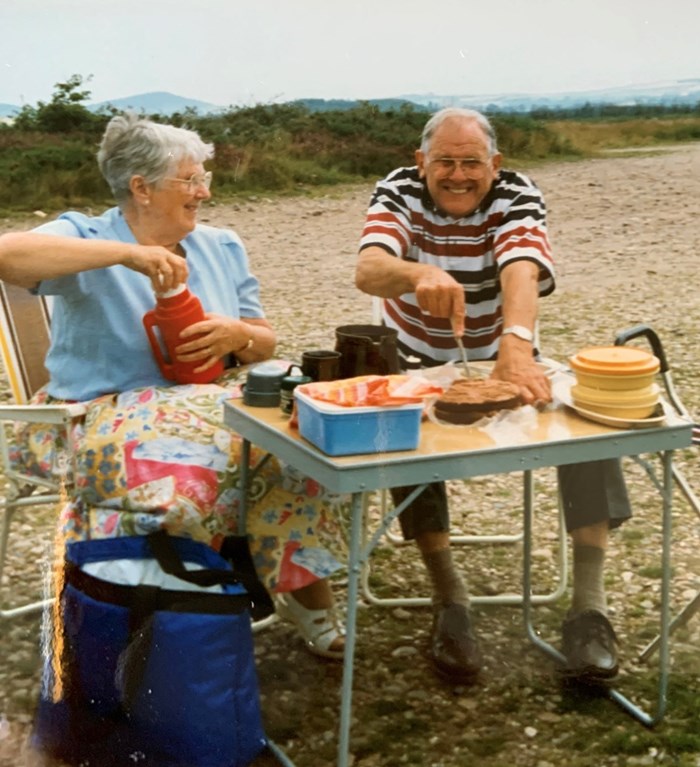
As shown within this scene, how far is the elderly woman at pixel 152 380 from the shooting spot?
232 centimetres

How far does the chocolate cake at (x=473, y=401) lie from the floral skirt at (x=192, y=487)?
42cm

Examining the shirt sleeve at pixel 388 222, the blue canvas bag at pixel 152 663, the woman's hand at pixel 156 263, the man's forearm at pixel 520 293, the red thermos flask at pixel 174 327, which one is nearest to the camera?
the blue canvas bag at pixel 152 663

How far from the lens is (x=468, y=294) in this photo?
2.88 meters

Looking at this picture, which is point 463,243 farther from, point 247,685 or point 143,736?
point 143,736

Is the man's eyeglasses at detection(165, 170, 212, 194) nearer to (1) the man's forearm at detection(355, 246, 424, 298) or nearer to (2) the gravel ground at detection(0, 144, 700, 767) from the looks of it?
(1) the man's forearm at detection(355, 246, 424, 298)

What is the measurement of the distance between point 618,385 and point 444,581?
2.55 ft

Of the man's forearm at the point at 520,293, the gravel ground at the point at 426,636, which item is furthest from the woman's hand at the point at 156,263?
the man's forearm at the point at 520,293

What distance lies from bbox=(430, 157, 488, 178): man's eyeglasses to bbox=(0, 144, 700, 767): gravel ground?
1.12m

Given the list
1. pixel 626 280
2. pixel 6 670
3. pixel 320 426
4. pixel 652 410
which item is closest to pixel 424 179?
pixel 652 410

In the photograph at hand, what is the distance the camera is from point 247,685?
215 centimetres

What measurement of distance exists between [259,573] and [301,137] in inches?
59.6

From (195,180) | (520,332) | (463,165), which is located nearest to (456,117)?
(463,165)

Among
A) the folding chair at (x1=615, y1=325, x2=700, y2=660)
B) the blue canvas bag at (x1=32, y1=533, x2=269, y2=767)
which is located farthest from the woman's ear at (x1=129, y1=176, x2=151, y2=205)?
the folding chair at (x1=615, y1=325, x2=700, y2=660)

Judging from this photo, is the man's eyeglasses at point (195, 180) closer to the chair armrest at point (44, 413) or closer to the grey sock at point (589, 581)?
the chair armrest at point (44, 413)
